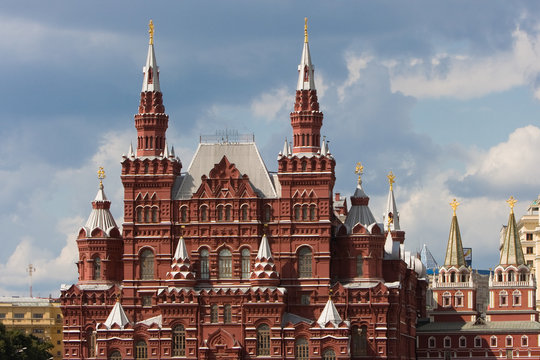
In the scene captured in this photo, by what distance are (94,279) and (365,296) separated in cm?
2622

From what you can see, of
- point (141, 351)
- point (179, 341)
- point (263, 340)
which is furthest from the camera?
point (141, 351)

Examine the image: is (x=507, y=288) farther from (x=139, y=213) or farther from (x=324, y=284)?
(x=139, y=213)

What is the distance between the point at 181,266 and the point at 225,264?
4834 mm

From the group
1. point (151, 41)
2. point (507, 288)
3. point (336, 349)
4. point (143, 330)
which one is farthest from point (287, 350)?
point (507, 288)

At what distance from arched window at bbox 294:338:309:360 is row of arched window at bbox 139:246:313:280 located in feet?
22.1

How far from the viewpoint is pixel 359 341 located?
134 metres

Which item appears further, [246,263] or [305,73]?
[305,73]

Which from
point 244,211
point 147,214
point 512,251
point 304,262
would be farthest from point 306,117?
point 512,251

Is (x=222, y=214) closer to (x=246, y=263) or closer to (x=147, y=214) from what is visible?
(x=246, y=263)

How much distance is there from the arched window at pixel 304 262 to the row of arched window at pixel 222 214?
→ 458 centimetres

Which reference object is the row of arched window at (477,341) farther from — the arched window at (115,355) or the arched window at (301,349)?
the arched window at (115,355)

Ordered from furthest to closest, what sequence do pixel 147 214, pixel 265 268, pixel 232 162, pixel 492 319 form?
pixel 492 319 → pixel 232 162 → pixel 147 214 → pixel 265 268

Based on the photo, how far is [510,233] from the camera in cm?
17012

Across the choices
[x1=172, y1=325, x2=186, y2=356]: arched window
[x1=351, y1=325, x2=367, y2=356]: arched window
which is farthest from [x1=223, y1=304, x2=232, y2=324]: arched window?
[x1=351, y1=325, x2=367, y2=356]: arched window
